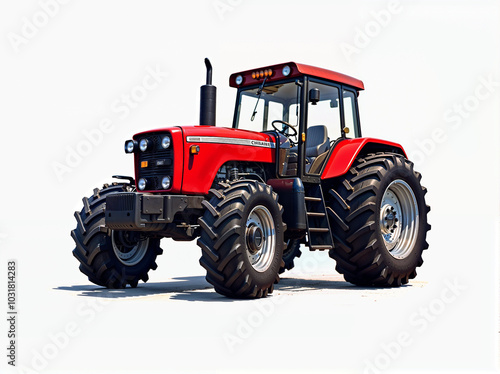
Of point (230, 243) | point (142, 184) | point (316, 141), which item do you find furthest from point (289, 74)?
point (230, 243)

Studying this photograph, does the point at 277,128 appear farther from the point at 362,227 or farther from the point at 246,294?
the point at 246,294

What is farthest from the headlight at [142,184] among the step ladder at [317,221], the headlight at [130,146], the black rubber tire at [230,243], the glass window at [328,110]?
the glass window at [328,110]

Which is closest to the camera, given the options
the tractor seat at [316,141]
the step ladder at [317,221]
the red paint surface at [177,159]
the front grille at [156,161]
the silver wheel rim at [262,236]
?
the silver wheel rim at [262,236]

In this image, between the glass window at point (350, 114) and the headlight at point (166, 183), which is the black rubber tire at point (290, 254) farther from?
the headlight at point (166, 183)

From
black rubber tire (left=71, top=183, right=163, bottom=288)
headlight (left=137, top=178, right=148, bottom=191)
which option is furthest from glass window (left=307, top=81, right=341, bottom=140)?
black rubber tire (left=71, top=183, right=163, bottom=288)

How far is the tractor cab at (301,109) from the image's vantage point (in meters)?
9.89

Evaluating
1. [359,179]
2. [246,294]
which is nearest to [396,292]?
[359,179]

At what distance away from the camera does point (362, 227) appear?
376 inches

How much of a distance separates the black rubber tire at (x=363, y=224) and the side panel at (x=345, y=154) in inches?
8.0

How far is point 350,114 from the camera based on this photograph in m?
11.0

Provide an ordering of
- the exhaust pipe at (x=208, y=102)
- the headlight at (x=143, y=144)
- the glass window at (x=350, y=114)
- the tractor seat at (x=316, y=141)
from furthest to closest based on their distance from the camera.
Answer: the glass window at (x=350, y=114) → the tractor seat at (x=316, y=141) → the exhaust pipe at (x=208, y=102) → the headlight at (x=143, y=144)

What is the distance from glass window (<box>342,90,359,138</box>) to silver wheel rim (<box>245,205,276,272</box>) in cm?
294

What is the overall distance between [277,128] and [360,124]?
5.28 feet

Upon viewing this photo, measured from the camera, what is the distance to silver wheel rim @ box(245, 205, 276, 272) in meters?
8.34
